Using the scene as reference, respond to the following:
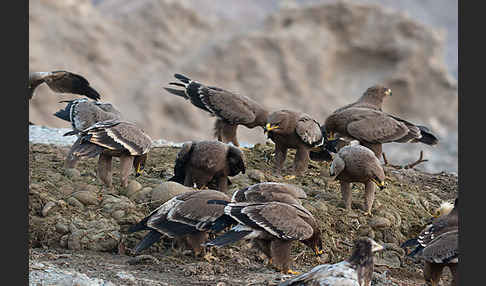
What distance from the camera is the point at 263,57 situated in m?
33.5

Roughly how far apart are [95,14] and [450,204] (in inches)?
1093

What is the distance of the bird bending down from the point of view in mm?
9836

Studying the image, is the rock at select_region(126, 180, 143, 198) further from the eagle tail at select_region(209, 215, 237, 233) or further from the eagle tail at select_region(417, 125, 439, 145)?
the eagle tail at select_region(417, 125, 439, 145)

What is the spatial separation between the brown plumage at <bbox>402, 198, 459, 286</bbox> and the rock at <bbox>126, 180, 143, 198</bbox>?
357 centimetres

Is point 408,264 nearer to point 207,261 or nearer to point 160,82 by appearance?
point 207,261

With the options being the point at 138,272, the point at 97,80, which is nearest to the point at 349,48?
the point at 97,80

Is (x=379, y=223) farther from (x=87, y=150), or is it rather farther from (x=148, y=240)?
(x=87, y=150)

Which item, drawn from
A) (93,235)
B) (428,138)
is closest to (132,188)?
(93,235)

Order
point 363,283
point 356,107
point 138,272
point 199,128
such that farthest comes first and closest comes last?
point 199,128
point 356,107
point 138,272
point 363,283

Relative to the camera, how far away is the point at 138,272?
23.8ft

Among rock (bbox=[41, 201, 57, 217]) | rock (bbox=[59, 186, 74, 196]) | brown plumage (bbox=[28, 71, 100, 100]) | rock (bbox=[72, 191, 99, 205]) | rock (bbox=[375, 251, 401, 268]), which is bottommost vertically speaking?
rock (bbox=[375, 251, 401, 268])

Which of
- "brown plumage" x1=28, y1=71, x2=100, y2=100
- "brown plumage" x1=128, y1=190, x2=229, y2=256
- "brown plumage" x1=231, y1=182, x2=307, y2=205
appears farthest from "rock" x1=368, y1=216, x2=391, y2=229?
"brown plumage" x1=28, y1=71, x2=100, y2=100

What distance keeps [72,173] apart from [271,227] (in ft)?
11.9

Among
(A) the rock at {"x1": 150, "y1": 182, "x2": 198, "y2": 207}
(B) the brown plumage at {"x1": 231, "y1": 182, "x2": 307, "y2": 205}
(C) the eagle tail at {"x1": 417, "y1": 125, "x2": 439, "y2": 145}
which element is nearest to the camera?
(B) the brown plumage at {"x1": 231, "y1": 182, "x2": 307, "y2": 205}
